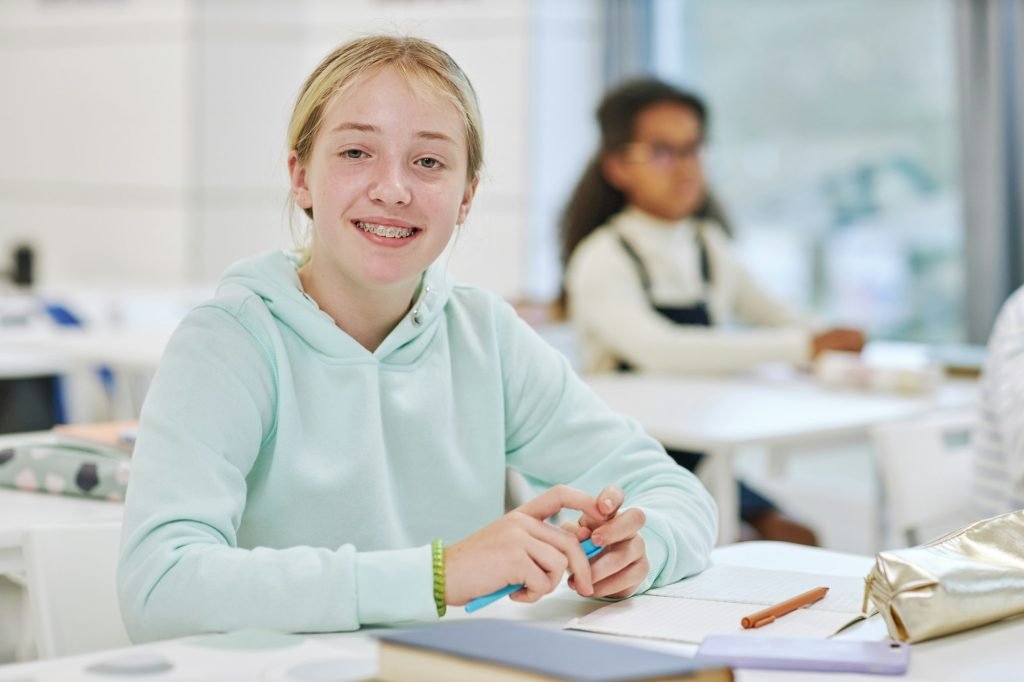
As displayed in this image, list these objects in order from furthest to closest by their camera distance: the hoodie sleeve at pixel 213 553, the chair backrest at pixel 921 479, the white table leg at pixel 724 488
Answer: the white table leg at pixel 724 488 < the chair backrest at pixel 921 479 < the hoodie sleeve at pixel 213 553

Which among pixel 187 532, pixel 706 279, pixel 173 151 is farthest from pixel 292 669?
pixel 173 151

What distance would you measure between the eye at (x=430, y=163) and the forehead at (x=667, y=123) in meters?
2.23

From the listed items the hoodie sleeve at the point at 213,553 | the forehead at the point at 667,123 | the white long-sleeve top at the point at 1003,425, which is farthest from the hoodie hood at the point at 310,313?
the forehead at the point at 667,123

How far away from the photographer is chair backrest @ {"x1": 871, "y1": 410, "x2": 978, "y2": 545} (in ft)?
7.41

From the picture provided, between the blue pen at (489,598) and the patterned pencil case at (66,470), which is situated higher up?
the patterned pencil case at (66,470)

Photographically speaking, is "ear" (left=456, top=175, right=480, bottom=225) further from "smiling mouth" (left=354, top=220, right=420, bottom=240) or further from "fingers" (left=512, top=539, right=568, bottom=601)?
"fingers" (left=512, top=539, right=568, bottom=601)

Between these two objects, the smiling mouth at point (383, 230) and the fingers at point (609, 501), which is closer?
the fingers at point (609, 501)

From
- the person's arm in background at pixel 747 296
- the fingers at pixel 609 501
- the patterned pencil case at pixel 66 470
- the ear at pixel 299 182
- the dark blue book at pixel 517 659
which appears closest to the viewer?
the dark blue book at pixel 517 659

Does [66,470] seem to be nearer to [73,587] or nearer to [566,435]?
[73,587]

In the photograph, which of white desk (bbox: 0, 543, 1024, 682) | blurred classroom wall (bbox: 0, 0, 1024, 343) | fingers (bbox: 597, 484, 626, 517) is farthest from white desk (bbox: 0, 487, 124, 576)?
blurred classroom wall (bbox: 0, 0, 1024, 343)

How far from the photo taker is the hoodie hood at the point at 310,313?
4.65ft

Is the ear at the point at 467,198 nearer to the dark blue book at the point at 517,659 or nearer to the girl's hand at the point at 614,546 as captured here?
the girl's hand at the point at 614,546

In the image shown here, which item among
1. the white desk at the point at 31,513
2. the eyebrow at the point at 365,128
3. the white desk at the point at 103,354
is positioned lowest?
the white desk at the point at 31,513

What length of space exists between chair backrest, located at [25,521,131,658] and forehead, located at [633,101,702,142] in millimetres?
2420
